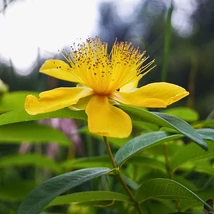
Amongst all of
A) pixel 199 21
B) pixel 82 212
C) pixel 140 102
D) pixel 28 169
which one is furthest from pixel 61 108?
pixel 199 21

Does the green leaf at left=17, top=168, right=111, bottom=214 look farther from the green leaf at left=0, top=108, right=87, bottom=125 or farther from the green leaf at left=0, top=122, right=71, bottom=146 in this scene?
the green leaf at left=0, top=122, right=71, bottom=146

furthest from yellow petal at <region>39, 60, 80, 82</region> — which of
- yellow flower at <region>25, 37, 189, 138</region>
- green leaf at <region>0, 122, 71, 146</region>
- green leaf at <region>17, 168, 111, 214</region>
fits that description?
green leaf at <region>0, 122, 71, 146</region>

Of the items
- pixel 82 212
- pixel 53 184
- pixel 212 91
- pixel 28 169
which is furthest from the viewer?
pixel 212 91

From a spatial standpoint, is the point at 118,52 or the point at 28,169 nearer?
the point at 118,52

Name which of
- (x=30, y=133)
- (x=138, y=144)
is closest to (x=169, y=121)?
(x=138, y=144)

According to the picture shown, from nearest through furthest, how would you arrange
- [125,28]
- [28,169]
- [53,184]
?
[53,184]
[28,169]
[125,28]

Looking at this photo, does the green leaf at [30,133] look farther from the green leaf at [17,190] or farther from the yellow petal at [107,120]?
the yellow petal at [107,120]

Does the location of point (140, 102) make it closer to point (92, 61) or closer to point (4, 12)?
point (92, 61)

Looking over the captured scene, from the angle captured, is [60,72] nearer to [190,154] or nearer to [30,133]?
[190,154]
